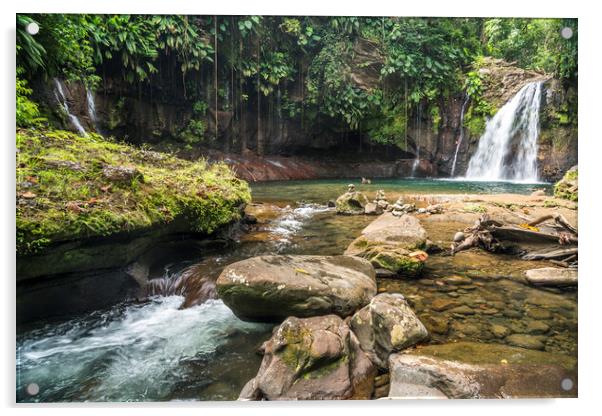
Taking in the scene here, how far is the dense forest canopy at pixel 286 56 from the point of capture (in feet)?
7.91

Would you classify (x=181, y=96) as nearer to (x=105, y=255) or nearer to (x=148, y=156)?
(x=148, y=156)

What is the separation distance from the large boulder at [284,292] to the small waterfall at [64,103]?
2072mm

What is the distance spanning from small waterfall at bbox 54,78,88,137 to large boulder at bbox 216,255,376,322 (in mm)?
2072

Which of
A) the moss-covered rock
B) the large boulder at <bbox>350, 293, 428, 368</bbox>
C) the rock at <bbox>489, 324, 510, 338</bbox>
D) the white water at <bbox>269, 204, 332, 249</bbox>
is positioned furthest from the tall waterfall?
the large boulder at <bbox>350, 293, 428, 368</bbox>

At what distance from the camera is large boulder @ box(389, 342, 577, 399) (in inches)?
61.9

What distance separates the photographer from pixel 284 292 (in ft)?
6.40

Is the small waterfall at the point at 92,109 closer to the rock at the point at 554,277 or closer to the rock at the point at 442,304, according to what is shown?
the rock at the point at 442,304

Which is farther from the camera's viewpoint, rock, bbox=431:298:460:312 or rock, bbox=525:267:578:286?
rock, bbox=525:267:578:286

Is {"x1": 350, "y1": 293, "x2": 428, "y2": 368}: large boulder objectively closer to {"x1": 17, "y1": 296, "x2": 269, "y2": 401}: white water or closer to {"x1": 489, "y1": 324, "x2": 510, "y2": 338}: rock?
{"x1": 489, "y1": 324, "x2": 510, "y2": 338}: rock

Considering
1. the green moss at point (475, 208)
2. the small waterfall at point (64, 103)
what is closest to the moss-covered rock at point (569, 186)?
the green moss at point (475, 208)

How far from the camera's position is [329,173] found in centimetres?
768

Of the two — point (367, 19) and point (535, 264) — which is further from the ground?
point (367, 19)

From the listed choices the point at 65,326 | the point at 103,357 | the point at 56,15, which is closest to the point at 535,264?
the point at 103,357
